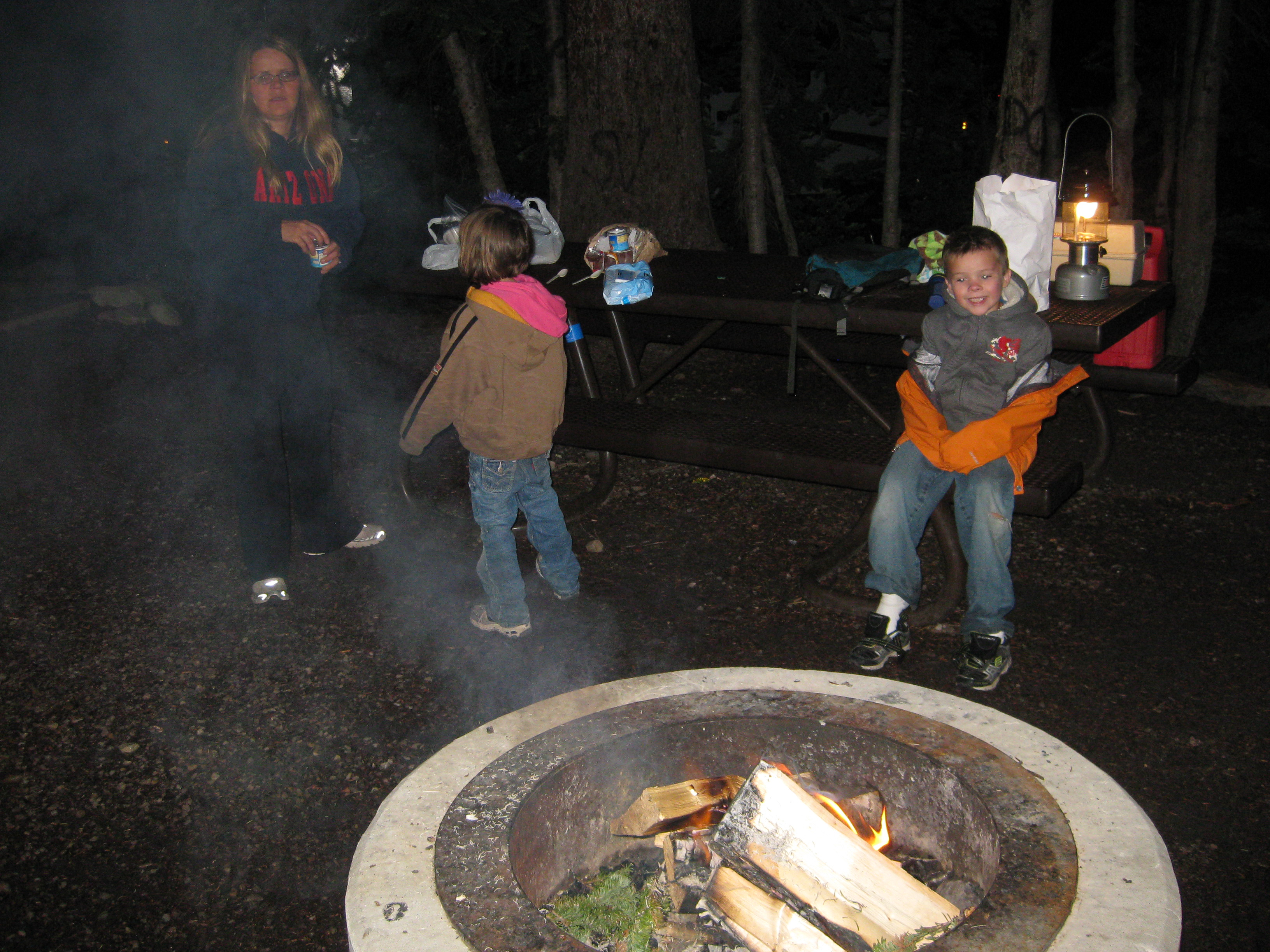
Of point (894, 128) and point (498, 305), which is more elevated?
point (894, 128)

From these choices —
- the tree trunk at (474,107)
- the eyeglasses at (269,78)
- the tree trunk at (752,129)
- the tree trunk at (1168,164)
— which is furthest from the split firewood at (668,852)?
the tree trunk at (1168,164)

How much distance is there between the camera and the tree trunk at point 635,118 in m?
6.37

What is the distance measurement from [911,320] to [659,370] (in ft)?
4.53

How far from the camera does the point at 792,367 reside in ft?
12.3

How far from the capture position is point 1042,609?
3508 millimetres

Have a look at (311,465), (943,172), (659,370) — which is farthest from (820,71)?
(311,465)

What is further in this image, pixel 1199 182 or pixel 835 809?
pixel 1199 182

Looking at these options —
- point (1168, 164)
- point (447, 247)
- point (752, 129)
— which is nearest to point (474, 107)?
point (447, 247)

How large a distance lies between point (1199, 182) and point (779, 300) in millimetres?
4612

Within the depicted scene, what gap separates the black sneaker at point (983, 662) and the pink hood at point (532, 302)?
1.58 metres

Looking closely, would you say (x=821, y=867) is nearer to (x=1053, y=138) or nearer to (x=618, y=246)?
(x=618, y=246)

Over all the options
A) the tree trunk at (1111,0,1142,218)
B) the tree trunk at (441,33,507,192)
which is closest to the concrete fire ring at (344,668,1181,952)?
the tree trunk at (1111,0,1142,218)

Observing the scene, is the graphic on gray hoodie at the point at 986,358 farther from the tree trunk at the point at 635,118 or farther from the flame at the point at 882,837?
the tree trunk at the point at 635,118

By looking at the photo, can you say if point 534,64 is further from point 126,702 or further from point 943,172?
point 943,172
